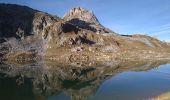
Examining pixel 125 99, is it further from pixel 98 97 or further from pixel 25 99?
pixel 25 99

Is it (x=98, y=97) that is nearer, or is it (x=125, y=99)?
(x=125, y=99)

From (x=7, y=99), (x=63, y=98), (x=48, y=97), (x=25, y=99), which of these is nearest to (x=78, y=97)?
(x=63, y=98)

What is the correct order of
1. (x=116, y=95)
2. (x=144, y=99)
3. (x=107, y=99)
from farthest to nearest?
1. (x=116, y=95)
2. (x=107, y=99)
3. (x=144, y=99)

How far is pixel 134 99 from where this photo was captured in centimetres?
6181

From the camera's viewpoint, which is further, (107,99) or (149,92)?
(149,92)

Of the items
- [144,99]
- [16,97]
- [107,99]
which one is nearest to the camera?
[144,99]

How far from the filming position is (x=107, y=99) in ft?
213

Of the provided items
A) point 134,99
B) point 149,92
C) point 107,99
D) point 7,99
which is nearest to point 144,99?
point 134,99

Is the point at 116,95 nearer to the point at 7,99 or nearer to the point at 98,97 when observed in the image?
the point at 98,97

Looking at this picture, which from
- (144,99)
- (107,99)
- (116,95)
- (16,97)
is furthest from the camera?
(16,97)

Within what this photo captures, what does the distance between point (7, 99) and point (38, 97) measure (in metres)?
9.00

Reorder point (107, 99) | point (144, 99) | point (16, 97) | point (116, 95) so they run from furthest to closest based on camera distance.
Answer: point (16, 97), point (116, 95), point (107, 99), point (144, 99)

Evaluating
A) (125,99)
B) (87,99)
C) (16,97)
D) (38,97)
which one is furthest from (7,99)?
(125,99)

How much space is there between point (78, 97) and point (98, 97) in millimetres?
6429
